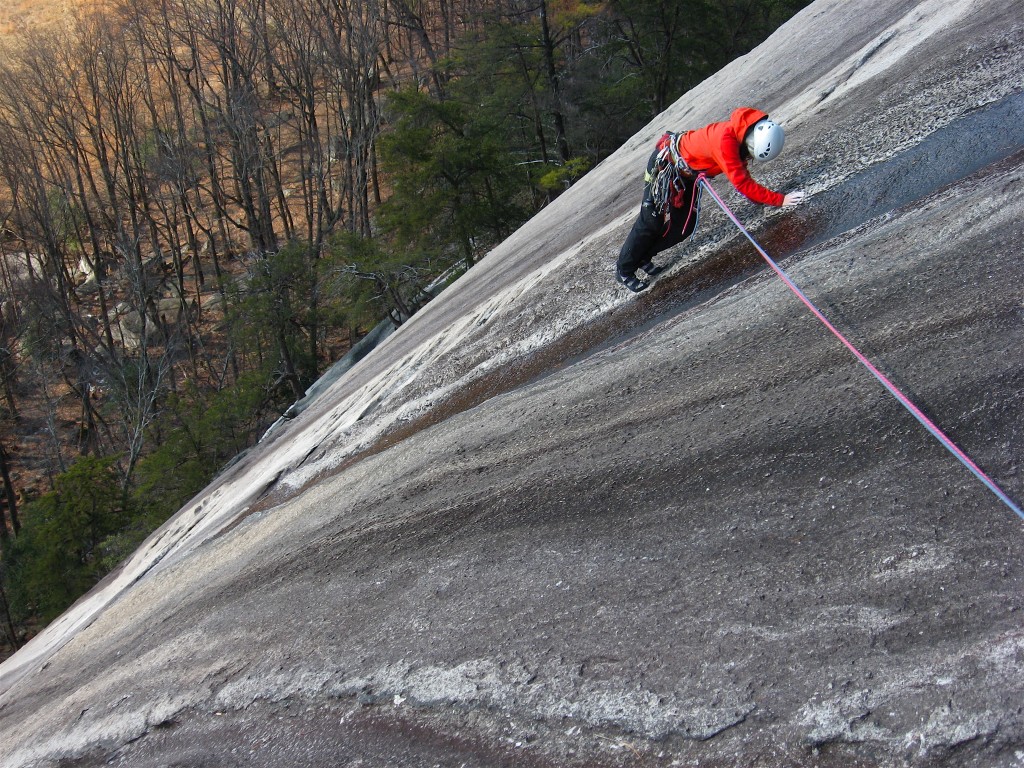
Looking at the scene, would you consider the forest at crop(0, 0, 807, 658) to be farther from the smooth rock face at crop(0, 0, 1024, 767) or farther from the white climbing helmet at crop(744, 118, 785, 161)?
the white climbing helmet at crop(744, 118, 785, 161)

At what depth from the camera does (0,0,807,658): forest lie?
64.8 feet

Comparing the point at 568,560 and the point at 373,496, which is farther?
the point at 373,496

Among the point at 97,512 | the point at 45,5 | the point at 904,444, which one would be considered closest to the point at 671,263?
the point at 904,444

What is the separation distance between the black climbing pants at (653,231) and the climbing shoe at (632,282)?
0.09 ft

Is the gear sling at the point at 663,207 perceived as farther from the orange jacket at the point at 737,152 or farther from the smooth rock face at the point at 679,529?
the orange jacket at the point at 737,152

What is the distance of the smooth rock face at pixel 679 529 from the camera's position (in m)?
2.60

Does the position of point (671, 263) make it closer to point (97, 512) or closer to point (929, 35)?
point (929, 35)

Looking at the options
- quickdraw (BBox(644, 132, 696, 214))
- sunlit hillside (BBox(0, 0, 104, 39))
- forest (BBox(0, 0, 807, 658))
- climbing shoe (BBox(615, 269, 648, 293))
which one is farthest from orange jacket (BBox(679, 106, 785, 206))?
sunlit hillside (BBox(0, 0, 104, 39))

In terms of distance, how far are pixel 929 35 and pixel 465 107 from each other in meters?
17.3

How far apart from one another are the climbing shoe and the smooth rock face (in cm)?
10

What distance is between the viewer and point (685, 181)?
515 cm

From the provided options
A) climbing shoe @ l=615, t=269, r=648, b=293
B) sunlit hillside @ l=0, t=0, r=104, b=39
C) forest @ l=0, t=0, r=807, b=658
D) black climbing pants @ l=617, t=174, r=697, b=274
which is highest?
sunlit hillside @ l=0, t=0, r=104, b=39

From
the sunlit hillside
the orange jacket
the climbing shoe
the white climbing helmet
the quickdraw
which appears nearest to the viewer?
the white climbing helmet

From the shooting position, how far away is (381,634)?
367 centimetres
